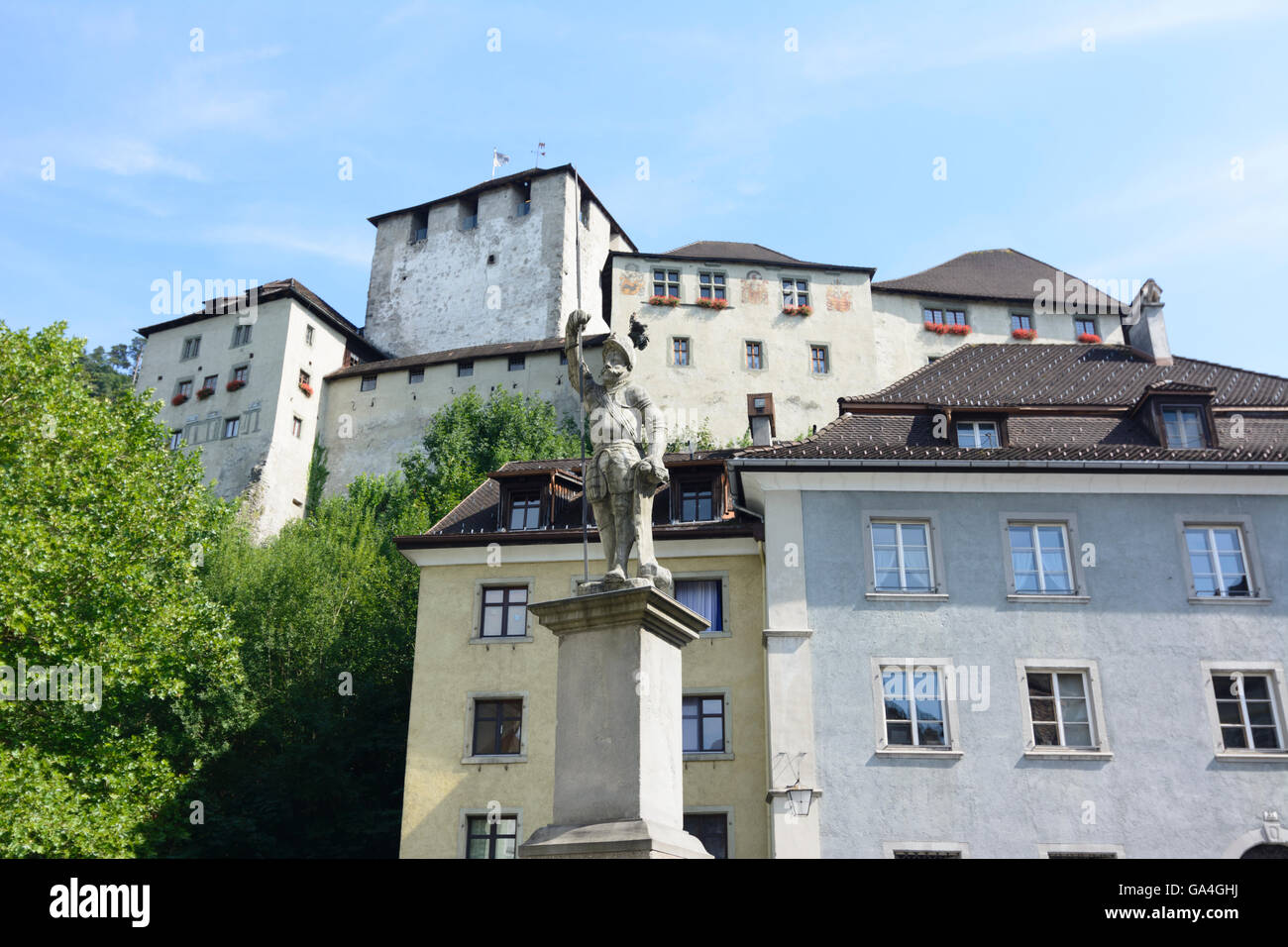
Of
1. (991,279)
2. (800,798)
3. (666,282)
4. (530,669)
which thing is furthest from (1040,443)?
(991,279)

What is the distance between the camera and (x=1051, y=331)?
180 feet

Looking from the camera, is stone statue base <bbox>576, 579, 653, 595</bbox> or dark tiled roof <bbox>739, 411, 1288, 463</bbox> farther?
dark tiled roof <bbox>739, 411, 1288, 463</bbox>

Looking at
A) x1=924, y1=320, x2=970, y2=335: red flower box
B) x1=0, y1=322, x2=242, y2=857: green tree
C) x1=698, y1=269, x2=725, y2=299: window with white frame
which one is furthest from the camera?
x1=924, y1=320, x2=970, y2=335: red flower box

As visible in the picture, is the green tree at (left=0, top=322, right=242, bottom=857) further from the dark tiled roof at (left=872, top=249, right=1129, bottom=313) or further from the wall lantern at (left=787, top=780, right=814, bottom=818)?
the dark tiled roof at (left=872, top=249, right=1129, bottom=313)

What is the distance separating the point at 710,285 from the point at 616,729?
152 ft

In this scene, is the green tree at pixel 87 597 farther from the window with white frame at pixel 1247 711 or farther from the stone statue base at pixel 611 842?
the window with white frame at pixel 1247 711

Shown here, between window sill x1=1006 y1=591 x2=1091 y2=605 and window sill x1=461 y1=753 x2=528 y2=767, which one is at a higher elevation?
window sill x1=1006 y1=591 x2=1091 y2=605

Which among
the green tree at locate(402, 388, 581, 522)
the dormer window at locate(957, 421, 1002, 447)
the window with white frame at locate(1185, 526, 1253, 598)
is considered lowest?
the window with white frame at locate(1185, 526, 1253, 598)

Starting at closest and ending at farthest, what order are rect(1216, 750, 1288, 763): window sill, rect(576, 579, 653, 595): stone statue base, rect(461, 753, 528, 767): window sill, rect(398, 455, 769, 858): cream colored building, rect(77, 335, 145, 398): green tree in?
rect(576, 579, 653, 595): stone statue base, rect(1216, 750, 1288, 763): window sill, rect(398, 455, 769, 858): cream colored building, rect(461, 753, 528, 767): window sill, rect(77, 335, 145, 398): green tree

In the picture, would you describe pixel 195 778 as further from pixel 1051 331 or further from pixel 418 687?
pixel 1051 331

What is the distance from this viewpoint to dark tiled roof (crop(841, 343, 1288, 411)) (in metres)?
25.7

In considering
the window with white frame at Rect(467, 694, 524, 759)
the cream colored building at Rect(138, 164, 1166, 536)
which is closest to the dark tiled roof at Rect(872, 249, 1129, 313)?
the cream colored building at Rect(138, 164, 1166, 536)

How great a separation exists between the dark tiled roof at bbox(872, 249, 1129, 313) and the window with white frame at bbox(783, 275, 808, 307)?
3757 mm

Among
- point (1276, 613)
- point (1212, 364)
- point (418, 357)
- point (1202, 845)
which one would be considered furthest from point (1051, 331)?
point (1202, 845)
